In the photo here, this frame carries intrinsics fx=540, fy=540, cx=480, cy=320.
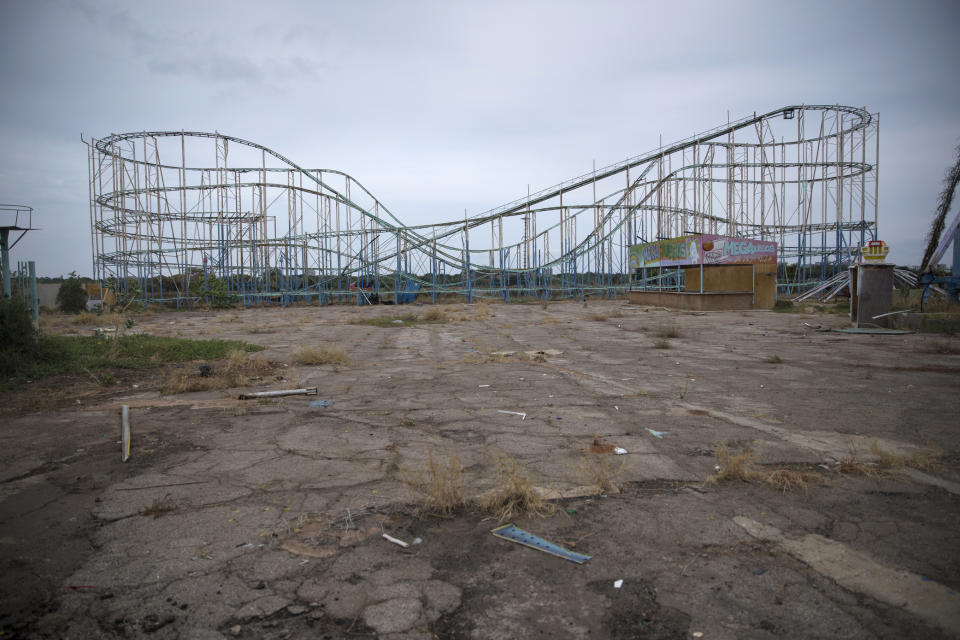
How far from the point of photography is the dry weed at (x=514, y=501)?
2.99 metres

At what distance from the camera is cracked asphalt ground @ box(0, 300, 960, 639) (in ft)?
6.97

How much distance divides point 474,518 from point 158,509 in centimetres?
181

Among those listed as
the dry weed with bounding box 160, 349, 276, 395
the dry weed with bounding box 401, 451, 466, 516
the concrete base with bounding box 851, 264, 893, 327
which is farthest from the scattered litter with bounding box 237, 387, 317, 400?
the concrete base with bounding box 851, 264, 893, 327

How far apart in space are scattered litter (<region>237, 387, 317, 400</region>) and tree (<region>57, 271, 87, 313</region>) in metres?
26.0

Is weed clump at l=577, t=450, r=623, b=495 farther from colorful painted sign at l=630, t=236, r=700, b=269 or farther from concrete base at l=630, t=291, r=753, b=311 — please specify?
colorful painted sign at l=630, t=236, r=700, b=269

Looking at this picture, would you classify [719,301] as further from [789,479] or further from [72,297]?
[72,297]

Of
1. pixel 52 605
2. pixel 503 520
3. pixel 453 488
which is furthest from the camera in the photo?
pixel 453 488

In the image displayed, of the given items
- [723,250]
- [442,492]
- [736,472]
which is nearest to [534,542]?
[442,492]

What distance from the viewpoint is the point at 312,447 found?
4305 millimetres

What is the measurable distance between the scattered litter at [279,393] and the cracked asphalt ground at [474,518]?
6.1 inches

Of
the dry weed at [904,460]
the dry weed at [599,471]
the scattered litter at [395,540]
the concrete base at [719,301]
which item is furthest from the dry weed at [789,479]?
the concrete base at [719,301]

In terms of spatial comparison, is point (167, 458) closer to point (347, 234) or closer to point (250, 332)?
point (250, 332)

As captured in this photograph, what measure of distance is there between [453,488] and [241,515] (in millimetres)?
1202

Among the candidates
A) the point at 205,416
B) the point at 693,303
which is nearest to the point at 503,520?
the point at 205,416
